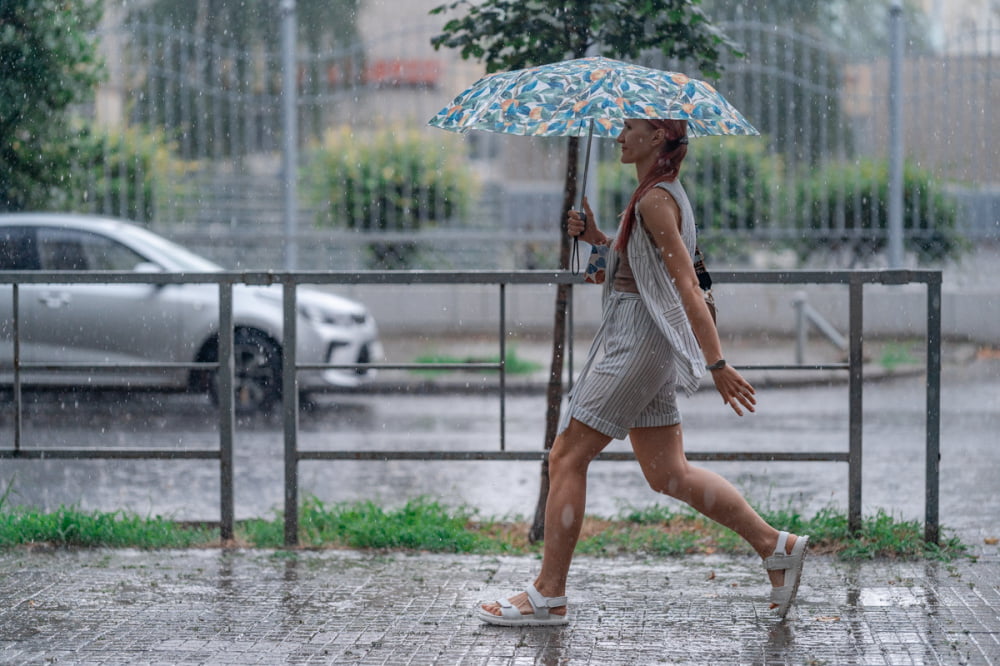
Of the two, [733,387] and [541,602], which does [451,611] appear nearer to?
[541,602]

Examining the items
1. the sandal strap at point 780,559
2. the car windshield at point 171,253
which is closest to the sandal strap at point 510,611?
the sandal strap at point 780,559

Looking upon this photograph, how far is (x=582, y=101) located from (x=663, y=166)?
13.8 inches

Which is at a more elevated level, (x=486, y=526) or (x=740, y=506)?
(x=740, y=506)

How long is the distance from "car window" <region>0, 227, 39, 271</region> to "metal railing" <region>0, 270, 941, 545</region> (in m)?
5.35

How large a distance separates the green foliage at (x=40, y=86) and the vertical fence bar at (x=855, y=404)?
19.8 ft

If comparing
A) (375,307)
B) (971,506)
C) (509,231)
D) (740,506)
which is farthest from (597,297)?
(740,506)

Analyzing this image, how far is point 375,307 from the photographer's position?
1678cm

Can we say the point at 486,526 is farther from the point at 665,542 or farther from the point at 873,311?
the point at 873,311

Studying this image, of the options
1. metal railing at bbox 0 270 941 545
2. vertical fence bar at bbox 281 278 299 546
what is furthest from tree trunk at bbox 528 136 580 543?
vertical fence bar at bbox 281 278 299 546

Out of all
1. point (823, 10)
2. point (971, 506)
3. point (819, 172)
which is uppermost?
point (823, 10)

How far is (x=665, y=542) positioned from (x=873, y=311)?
1063 centimetres

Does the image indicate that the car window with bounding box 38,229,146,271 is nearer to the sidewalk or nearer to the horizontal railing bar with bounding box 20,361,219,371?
the horizontal railing bar with bounding box 20,361,219,371

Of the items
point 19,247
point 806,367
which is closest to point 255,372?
point 19,247

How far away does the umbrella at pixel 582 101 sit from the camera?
4.53 metres
